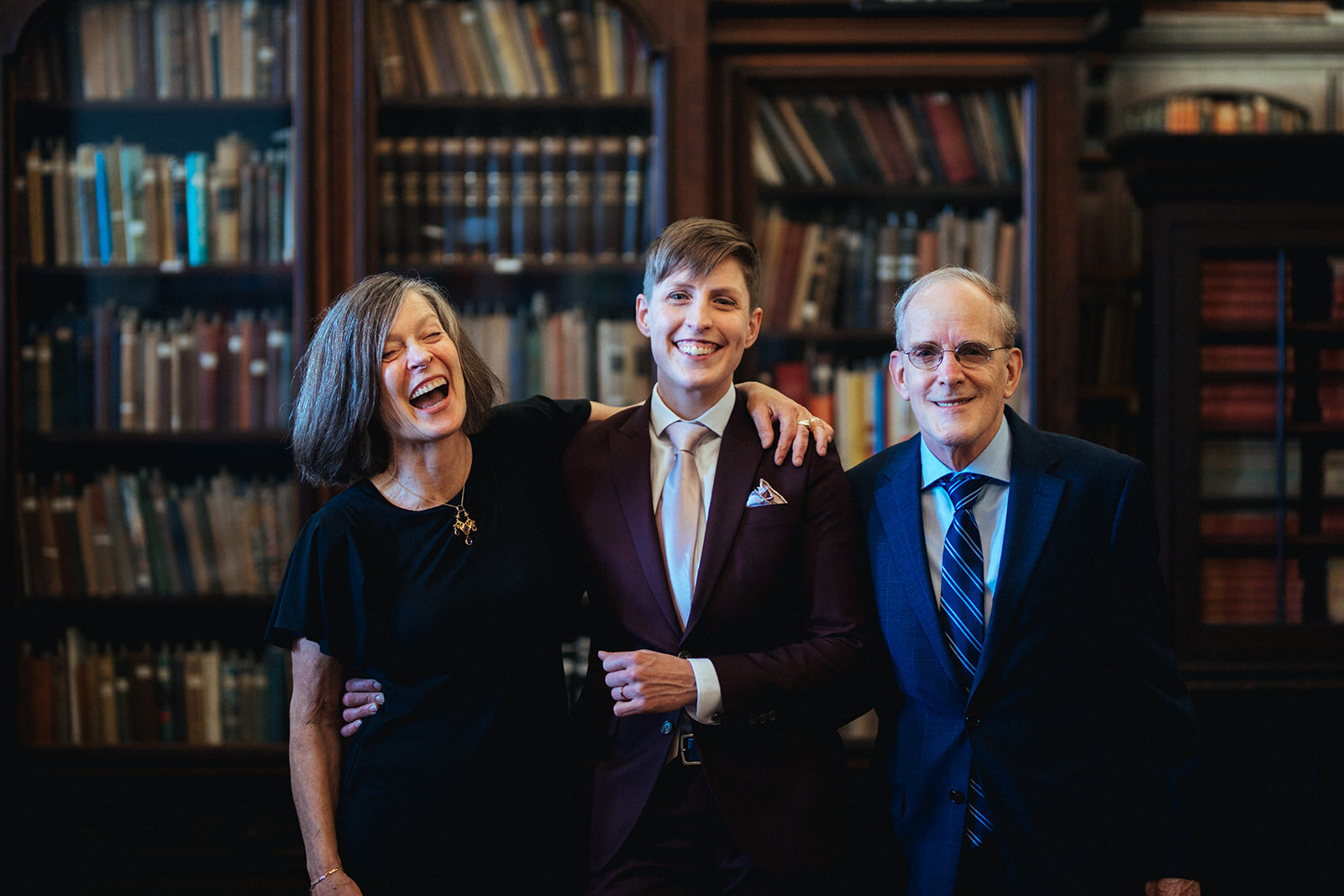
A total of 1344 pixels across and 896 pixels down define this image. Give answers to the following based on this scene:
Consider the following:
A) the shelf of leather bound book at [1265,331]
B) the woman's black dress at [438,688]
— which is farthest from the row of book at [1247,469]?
the woman's black dress at [438,688]

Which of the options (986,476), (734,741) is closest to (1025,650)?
(986,476)

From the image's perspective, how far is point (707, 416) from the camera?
1609 millimetres

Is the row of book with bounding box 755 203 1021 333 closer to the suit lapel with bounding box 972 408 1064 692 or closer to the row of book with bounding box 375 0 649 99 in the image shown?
the row of book with bounding box 375 0 649 99

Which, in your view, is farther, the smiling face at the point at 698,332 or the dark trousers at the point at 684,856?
the smiling face at the point at 698,332

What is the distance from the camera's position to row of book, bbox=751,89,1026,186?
2.80m

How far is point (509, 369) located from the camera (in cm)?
284

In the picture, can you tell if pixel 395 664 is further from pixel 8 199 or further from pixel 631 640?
pixel 8 199

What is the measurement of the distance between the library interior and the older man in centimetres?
127

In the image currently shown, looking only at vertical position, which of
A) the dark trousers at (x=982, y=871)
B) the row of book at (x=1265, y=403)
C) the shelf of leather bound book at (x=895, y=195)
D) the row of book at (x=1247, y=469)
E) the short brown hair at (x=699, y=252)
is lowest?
the dark trousers at (x=982, y=871)

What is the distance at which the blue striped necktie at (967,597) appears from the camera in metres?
1.47

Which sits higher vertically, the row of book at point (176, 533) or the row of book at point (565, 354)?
the row of book at point (565, 354)

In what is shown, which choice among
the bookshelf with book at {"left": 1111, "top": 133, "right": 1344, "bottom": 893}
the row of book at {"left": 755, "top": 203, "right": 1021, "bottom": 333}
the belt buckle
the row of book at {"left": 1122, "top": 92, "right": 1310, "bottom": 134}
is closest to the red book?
the row of book at {"left": 755, "top": 203, "right": 1021, "bottom": 333}

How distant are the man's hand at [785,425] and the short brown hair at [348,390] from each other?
511 mm

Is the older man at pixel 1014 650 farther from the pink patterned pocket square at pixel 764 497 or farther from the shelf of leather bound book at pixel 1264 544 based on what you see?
the shelf of leather bound book at pixel 1264 544
